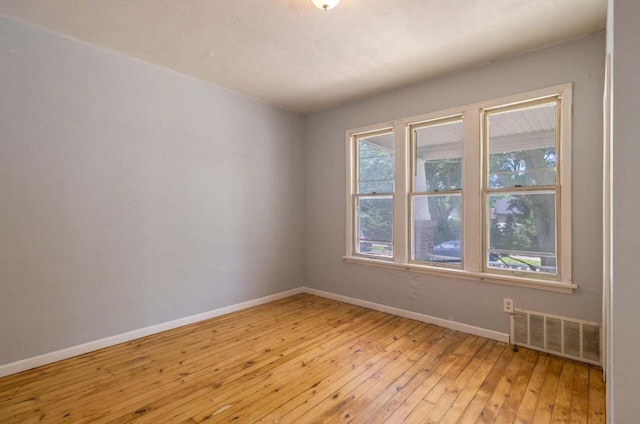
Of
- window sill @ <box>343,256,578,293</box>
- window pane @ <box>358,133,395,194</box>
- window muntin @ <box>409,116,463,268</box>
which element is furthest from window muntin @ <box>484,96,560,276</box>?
window pane @ <box>358,133,395,194</box>

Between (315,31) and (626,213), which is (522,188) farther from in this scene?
(315,31)

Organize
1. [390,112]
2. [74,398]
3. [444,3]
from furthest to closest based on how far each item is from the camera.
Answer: [390,112] → [444,3] → [74,398]

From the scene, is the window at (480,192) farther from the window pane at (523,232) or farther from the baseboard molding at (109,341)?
the baseboard molding at (109,341)

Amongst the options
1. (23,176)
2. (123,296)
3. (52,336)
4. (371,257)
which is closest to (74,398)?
(52,336)

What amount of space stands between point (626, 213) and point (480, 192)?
203 centimetres

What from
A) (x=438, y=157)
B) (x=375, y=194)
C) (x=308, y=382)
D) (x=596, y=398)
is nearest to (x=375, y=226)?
(x=375, y=194)

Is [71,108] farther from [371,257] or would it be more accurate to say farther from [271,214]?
[371,257]

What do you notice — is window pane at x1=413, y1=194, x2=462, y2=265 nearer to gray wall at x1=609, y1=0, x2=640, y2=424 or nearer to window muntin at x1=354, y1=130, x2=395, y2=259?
window muntin at x1=354, y1=130, x2=395, y2=259

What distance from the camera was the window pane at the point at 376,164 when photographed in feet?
12.9

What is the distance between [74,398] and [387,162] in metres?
3.71

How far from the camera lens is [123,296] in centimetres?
294

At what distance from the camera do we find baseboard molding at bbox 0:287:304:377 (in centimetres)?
239

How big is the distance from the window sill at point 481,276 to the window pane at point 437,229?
13cm

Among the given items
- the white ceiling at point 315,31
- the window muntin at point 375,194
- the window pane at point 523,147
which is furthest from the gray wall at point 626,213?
the window muntin at point 375,194
